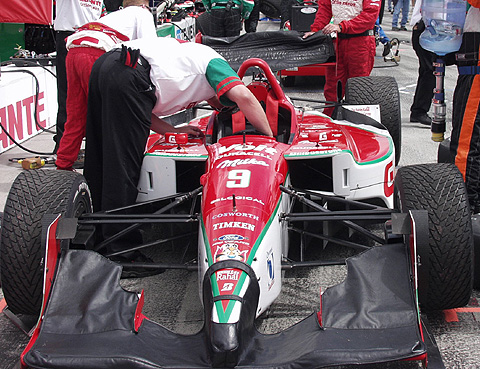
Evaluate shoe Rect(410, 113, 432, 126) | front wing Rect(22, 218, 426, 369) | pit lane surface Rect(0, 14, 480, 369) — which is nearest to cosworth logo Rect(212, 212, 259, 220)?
front wing Rect(22, 218, 426, 369)

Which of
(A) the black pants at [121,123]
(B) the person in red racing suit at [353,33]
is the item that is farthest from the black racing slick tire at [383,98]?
(A) the black pants at [121,123]

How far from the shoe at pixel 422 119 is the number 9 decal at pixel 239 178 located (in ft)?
17.4

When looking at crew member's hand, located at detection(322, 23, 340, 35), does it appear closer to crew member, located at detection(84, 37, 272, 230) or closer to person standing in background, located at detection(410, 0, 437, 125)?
person standing in background, located at detection(410, 0, 437, 125)

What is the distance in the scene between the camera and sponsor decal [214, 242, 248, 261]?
2.93m

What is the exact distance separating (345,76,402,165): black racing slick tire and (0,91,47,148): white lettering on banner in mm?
3968

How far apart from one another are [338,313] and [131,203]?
1.71m

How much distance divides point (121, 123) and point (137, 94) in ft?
0.68

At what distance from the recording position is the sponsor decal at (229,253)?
2.93m

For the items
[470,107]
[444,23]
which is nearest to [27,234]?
[470,107]

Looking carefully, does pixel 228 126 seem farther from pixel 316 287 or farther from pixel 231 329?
pixel 231 329

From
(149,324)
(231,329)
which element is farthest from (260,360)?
(149,324)

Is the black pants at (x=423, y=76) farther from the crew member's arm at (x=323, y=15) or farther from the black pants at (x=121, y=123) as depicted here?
the black pants at (x=121, y=123)

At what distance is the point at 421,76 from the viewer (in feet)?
26.3

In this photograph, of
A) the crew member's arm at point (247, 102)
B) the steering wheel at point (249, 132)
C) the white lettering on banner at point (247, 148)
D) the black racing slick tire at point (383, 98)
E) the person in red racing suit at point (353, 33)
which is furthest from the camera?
the person in red racing suit at point (353, 33)
